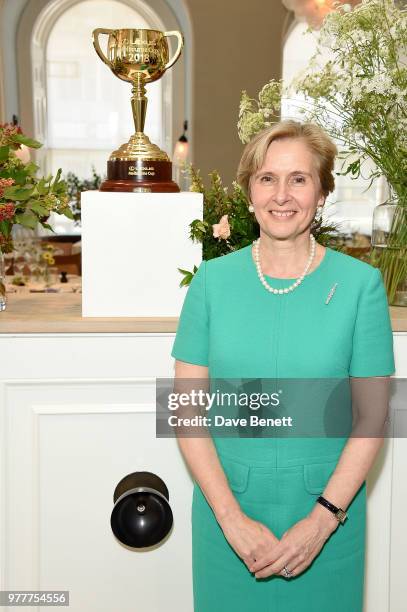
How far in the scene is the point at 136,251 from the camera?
89.0 inches

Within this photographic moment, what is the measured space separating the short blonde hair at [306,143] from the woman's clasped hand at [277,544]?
781 millimetres

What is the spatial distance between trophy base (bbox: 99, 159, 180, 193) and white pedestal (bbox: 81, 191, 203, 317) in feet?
0.17

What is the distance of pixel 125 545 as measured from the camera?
2314 mm

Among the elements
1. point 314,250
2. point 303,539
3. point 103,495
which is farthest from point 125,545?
point 314,250

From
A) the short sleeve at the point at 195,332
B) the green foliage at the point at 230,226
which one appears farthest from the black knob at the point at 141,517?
the green foliage at the point at 230,226

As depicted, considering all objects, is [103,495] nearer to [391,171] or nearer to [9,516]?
[9,516]

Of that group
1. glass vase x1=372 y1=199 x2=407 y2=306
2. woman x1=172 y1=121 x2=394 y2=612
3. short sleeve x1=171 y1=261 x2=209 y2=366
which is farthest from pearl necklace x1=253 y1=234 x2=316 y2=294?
glass vase x1=372 y1=199 x2=407 y2=306

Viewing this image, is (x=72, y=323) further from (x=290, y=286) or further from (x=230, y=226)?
(x=290, y=286)

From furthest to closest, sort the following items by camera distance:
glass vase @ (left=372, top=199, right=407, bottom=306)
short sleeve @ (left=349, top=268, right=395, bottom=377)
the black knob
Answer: glass vase @ (left=372, top=199, right=407, bottom=306) < the black knob < short sleeve @ (left=349, top=268, right=395, bottom=377)

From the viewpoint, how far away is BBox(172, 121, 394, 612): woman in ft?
5.84

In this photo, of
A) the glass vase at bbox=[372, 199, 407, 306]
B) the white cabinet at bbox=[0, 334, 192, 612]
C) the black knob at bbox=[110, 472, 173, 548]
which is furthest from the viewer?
the glass vase at bbox=[372, 199, 407, 306]

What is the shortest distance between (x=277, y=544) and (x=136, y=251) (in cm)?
92

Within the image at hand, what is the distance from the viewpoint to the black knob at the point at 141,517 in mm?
2105

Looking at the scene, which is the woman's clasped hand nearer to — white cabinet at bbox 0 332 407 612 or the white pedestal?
white cabinet at bbox 0 332 407 612
